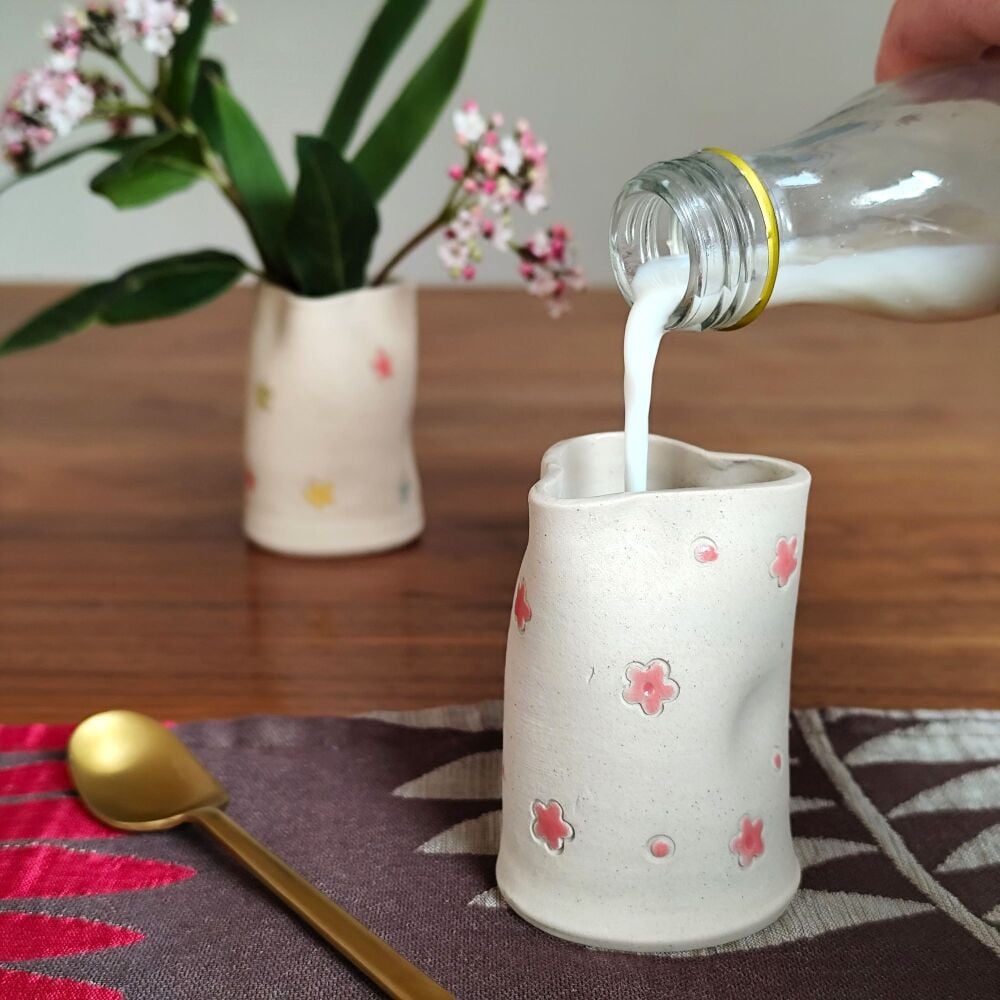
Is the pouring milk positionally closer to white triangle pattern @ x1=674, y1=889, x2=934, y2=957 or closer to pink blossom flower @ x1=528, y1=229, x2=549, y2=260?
white triangle pattern @ x1=674, y1=889, x2=934, y2=957

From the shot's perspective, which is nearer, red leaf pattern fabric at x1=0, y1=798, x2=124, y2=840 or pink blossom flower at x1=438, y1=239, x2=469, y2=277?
red leaf pattern fabric at x1=0, y1=798, x2=124, y2=840

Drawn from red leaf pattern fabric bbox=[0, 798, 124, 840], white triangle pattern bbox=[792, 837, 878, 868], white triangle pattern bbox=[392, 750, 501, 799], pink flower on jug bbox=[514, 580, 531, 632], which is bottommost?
red leaf pattern fabric bbox=[0, 798, 124, 840]

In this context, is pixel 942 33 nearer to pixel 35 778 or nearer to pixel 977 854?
pixel 977 854

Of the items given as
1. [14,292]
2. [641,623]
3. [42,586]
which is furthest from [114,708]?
[14,292]

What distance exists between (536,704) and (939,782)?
0.17m

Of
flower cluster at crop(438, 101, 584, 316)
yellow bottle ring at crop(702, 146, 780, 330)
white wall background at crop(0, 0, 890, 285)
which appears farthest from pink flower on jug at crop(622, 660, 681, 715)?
white wall background at crop(0, 0, 890, 285)

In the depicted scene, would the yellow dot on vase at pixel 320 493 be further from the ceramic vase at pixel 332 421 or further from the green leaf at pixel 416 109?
the green leaf at pixel 416 109

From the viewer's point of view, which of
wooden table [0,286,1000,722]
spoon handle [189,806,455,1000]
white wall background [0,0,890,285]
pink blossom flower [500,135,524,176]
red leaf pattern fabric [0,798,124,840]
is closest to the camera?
spoon handle [189,806,455,1000]

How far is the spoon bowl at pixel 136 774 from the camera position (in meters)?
0.51

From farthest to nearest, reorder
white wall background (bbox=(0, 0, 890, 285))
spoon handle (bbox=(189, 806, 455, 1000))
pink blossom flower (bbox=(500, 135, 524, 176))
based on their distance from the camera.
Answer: white wall background (bbox=(0, 0, 890, 285)), pink blossom flower (bbox=(500, 135, 524, 176)), spoon handle (bbox=(189, 806, 455, 1000))

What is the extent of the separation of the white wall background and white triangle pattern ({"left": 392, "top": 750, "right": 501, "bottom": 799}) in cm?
149

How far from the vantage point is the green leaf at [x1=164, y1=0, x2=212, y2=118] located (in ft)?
2.39

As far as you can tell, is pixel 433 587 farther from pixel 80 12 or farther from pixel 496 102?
pixel 496 102

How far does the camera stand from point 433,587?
2.39 ft
